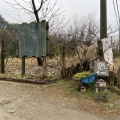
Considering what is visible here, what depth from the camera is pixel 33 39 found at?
8805 millimetres

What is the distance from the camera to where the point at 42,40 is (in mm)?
8539

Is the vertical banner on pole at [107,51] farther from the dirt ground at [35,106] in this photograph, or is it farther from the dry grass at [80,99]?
the dirt ground at [35,106]

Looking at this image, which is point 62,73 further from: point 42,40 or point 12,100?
point 12,100

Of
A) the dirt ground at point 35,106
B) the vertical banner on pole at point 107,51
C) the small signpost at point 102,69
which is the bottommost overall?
the dirt ground at point 35,106

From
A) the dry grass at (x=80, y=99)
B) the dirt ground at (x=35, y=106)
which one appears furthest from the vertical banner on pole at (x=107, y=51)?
the dirt ground at (x=35, y=106)

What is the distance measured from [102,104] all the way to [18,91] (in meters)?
2.73

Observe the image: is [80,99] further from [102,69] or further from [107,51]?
[107,51]

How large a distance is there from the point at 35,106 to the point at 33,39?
3.82 metres

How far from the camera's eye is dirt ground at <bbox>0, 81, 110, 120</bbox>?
4879 millimetres

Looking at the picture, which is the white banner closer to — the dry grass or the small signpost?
the small signpost

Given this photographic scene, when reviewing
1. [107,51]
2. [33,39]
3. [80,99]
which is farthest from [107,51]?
[33,39]

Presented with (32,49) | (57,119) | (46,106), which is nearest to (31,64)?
(32,49)

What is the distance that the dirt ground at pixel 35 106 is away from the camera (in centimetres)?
488

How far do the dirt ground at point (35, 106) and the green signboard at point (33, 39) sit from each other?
5.90 ft
